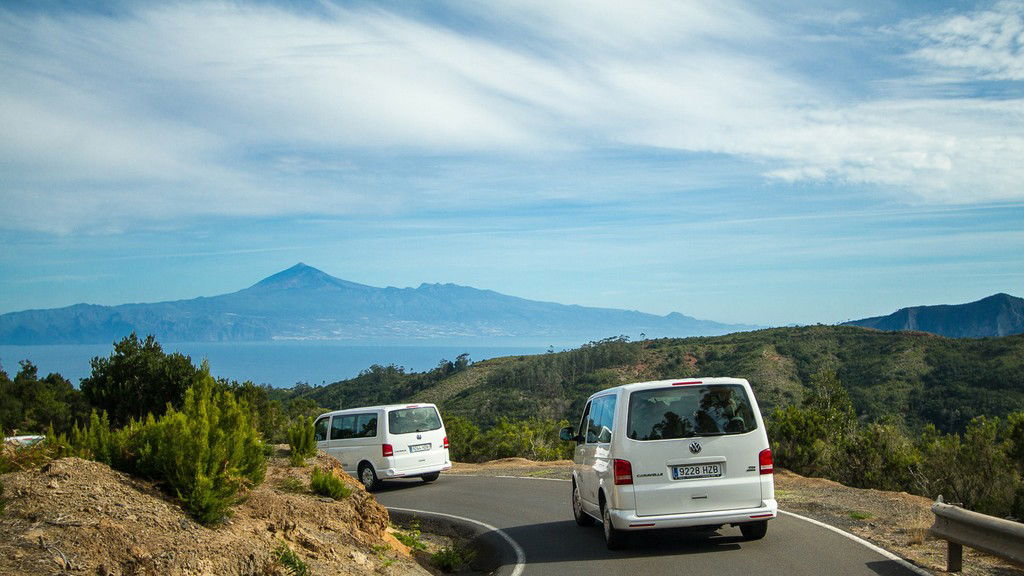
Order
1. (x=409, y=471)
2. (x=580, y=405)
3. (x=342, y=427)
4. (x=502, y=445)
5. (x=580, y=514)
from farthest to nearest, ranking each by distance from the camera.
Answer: (x=580, y=405) < (x=502, y=445) < (x=342, y=427) < (x=409, y=471) < (x=580, y=514)

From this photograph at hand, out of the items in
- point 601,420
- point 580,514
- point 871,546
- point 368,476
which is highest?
point 601,420

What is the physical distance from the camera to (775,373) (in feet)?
241

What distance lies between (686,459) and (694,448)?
0.16m

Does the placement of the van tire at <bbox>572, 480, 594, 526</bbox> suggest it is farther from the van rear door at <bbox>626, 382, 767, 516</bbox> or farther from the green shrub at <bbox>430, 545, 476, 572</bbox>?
the van rear door at <bbox>626, 382, 767, 516</bbox>

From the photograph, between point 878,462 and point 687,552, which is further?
point 878,462

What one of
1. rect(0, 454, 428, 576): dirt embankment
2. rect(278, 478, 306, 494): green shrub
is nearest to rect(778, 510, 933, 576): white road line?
Result: rect(0, 454, 428, 576): dirt embankment

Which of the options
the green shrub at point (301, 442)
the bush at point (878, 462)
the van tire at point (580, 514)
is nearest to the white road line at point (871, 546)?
the van tire at point (580, 514)

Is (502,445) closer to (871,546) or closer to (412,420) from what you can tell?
(412,420)

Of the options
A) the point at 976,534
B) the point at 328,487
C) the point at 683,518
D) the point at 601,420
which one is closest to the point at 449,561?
the point at 328,487

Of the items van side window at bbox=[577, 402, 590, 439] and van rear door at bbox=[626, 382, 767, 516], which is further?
van side window at bbox=[577, 402, 590, 439]

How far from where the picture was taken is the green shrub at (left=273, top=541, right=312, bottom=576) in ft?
24.5

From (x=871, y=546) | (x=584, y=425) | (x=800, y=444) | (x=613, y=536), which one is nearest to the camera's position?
(x=871, y=546)

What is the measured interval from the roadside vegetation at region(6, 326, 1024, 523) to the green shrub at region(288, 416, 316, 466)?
0.08 feet

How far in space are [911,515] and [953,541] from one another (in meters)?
4.42
